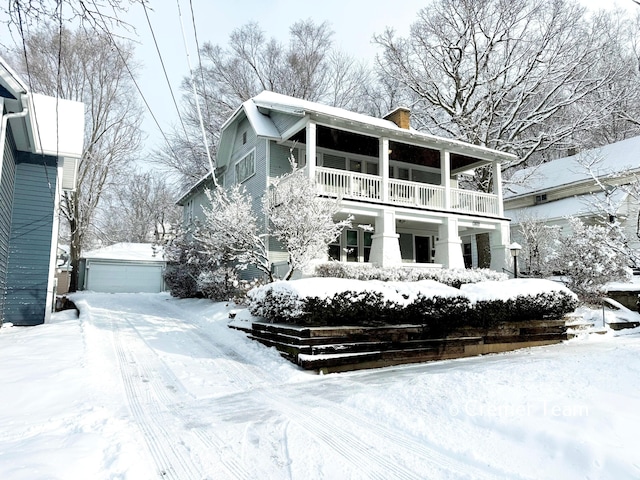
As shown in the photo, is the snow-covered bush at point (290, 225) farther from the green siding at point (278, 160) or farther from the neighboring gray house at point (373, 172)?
the green siding at point (278, 160)

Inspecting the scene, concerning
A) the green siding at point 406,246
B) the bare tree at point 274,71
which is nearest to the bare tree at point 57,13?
the green siding at point 406,246

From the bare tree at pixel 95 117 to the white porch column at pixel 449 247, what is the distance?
16681 millimetres

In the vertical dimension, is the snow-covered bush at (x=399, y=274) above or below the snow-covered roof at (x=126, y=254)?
below

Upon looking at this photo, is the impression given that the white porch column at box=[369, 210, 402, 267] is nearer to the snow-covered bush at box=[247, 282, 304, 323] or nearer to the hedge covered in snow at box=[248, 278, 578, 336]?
the hedge covered in snow at box=[248, 278, 578, 336]

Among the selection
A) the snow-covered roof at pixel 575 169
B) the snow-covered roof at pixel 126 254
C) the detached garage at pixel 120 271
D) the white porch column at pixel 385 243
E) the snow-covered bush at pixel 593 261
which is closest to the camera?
the snow-covered bush at pixel 593 261

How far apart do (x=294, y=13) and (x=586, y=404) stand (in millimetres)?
6572

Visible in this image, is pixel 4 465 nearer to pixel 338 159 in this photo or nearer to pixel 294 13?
pixel 294 13

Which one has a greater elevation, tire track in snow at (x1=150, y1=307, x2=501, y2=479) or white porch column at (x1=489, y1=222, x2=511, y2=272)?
white porch column at (x1=489, y1=222, x2=511, y2=272)

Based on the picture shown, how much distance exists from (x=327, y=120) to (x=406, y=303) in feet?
25.9

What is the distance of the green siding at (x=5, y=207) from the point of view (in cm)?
991

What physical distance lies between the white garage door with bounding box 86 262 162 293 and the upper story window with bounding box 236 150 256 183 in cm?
1225

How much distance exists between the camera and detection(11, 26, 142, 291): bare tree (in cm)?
2042

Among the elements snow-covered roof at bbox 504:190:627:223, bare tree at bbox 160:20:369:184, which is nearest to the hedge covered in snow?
snow-covered roof at bbox 504:190:627:223

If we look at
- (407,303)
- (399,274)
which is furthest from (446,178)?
(407,303)
